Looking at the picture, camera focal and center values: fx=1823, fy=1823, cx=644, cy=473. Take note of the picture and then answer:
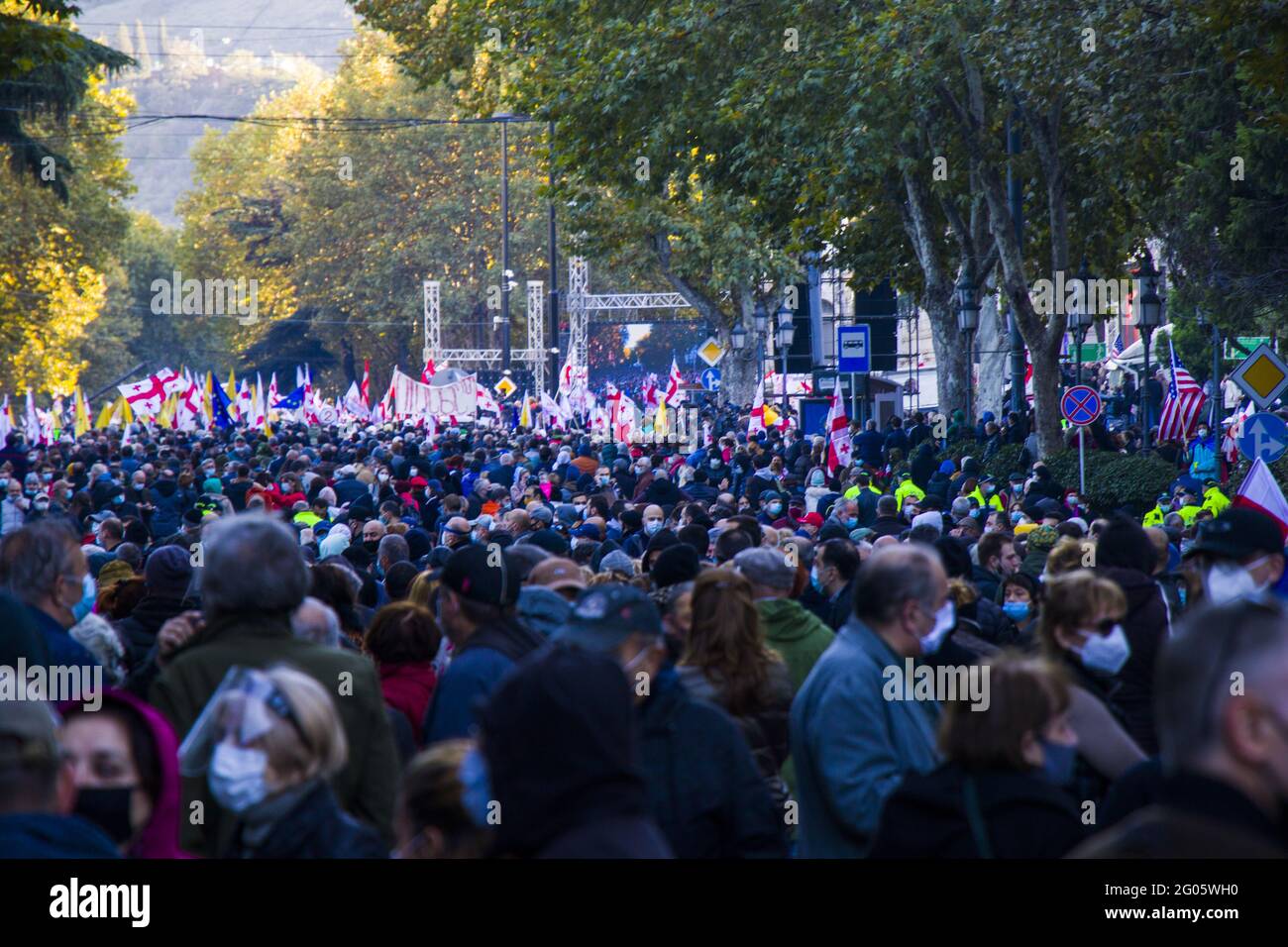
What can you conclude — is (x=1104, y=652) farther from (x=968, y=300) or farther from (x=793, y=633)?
(x=968, y=300)

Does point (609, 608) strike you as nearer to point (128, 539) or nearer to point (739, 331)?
point (128, 539)

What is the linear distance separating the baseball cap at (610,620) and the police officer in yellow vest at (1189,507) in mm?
10923

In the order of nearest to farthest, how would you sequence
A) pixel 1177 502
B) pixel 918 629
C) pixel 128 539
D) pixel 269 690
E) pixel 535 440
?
pixel 269 690 < pixel 918 629 < pixel 128 539 < pixel 1177 502 < pixel 535 440

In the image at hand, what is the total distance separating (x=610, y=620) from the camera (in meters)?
4.51

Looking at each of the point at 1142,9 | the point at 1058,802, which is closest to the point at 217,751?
the point at 1058,802

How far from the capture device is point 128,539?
13703mm

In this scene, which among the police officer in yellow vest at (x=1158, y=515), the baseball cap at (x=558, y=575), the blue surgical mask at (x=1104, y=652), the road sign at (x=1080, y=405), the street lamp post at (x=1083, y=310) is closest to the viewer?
the blue surgical mask at (x=1104, y=652)

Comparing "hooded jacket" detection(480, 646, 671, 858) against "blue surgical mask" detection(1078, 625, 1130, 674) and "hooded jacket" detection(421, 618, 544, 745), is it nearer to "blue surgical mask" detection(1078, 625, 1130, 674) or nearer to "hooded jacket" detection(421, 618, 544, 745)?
"hooded jacket" detection(421, 618, 544, 745)

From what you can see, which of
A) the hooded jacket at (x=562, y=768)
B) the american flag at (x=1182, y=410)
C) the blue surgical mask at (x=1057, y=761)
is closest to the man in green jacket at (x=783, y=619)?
the blue surgical mask at (x=1057, y=761)

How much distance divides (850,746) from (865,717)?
3.4 inches

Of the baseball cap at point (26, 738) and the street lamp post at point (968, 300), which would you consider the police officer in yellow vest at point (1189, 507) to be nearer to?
the street lamp post at point (968, 300)

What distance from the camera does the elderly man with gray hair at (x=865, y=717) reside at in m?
4.76

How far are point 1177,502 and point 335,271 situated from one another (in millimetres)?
66044

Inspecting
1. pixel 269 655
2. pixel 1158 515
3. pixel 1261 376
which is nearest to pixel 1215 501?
pixel 1158 515
